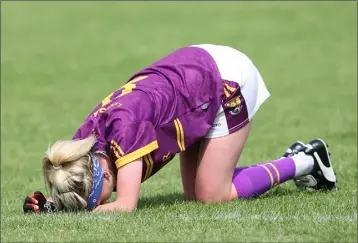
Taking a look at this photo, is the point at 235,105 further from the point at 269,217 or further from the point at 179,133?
the point at 269,217

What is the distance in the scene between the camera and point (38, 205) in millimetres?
6219

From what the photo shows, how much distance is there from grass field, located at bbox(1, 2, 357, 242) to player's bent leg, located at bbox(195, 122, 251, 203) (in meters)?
0.20

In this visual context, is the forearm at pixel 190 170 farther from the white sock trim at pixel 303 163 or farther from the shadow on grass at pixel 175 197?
the white sock trim at pixel 303 163

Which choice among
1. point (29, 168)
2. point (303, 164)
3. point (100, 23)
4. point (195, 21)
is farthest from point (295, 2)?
point (303, 164)

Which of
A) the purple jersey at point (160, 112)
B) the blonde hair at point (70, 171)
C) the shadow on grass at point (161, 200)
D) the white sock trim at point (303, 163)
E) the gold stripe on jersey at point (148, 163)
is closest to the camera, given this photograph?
the blonde hair at point (70, 171)

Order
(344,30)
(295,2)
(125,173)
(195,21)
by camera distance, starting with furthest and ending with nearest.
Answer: (295,2), (195,21), (344,30), (125,173)

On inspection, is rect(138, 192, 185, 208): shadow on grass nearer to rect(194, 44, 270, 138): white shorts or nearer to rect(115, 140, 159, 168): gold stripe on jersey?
rect(194, 44, 270, 138): white shorts

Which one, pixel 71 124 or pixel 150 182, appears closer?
pixel 150 182

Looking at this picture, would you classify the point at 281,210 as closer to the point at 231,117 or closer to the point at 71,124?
the point at 231,117

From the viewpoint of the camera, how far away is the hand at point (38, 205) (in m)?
6.15

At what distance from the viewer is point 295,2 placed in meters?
26.5

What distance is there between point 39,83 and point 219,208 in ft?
36.5

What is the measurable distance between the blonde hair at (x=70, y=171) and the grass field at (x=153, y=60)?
15cm

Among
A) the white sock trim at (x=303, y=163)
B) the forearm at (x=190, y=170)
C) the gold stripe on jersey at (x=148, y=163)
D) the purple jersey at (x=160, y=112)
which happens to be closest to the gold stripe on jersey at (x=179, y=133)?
the purple jersey at (x=160, y=112)
